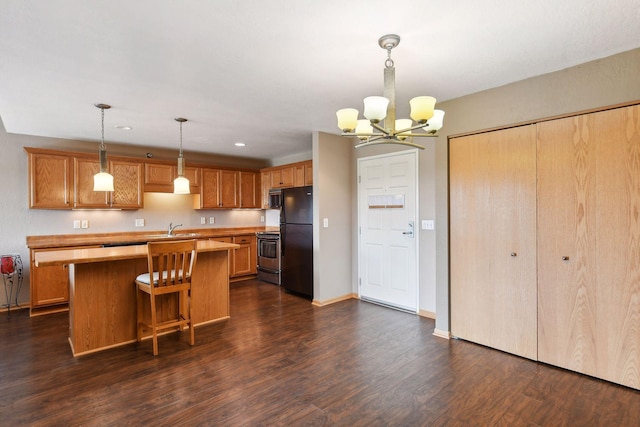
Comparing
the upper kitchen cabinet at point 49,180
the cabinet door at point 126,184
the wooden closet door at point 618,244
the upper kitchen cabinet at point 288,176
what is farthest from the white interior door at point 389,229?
the upper kitchen cabinet at point 49,180

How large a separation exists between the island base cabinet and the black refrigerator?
62.0 inches

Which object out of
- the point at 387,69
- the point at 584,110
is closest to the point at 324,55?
the point at 387,69

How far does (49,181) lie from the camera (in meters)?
4.43

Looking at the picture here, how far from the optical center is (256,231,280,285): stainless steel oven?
222 inches

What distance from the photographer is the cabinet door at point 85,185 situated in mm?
4609

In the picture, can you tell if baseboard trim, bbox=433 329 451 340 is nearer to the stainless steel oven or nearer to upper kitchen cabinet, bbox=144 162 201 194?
the stainless steel oven

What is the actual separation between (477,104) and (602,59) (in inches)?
35.1

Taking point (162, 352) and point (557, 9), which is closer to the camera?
point (557, 9)

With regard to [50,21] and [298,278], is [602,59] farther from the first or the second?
[298,278]

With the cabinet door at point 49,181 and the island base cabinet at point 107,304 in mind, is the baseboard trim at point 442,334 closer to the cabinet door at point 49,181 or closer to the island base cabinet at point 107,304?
the island base cabinet at point 107,304

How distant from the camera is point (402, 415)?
205 centimetres

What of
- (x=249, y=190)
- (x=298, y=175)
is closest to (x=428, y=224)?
(x=298, y=175)

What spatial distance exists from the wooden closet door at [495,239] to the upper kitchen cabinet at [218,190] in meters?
4.19

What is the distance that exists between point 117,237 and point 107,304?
233 cm
